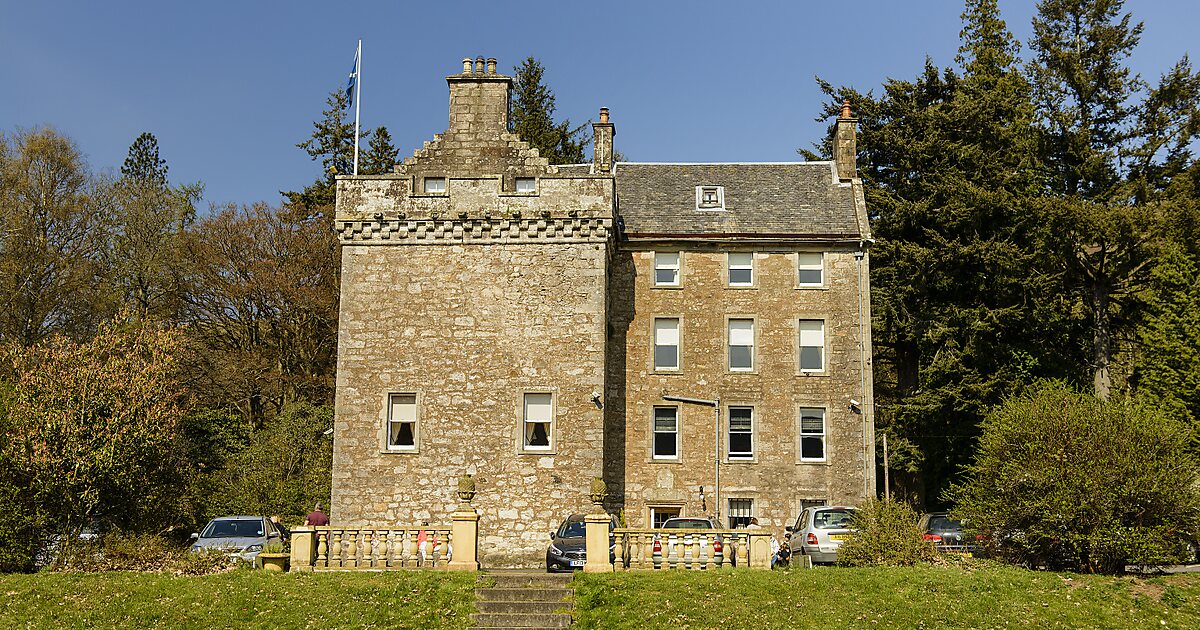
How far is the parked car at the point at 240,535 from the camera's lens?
26141 mm

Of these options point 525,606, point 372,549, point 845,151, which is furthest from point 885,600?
point 845,151

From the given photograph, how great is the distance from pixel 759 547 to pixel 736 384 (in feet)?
32.4

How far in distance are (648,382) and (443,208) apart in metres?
7.73

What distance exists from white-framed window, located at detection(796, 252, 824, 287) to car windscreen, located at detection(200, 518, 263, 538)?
16.3m

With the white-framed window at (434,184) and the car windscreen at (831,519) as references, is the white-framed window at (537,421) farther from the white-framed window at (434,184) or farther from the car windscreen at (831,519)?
the car windscreen at (831,519)

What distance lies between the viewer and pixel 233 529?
27750mm

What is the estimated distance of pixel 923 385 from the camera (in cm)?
3834

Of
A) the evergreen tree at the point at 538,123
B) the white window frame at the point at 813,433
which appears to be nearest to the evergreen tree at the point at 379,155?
the evergreen tree at the point at 538,123

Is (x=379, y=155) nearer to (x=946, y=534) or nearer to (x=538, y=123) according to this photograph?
(x=538, y=123)

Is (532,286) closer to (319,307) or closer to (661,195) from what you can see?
(661,195)

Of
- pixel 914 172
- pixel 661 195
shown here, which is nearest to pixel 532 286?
pixel 661 195

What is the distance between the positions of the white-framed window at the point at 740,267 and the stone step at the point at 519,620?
1534 cm

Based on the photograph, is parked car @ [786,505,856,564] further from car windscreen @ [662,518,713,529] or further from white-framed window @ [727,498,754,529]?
white-framed window @ [727,498,754,529]

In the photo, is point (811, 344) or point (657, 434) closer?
point (657, 434)
